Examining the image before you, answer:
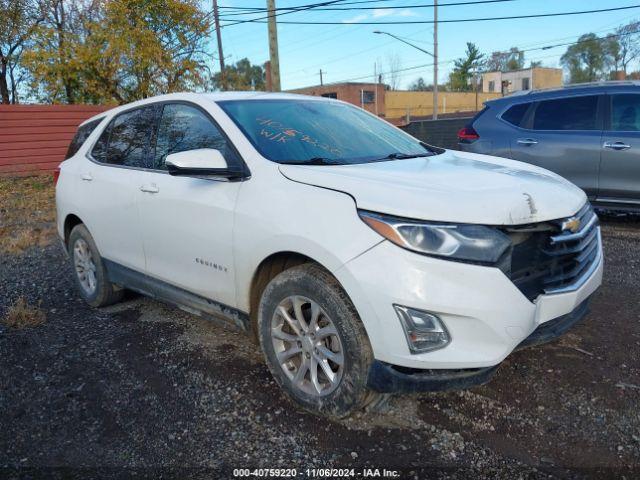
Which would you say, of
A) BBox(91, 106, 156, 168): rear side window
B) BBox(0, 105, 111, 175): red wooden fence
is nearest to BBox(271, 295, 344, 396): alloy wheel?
BBox(91, 106, 156, 168): rear side window

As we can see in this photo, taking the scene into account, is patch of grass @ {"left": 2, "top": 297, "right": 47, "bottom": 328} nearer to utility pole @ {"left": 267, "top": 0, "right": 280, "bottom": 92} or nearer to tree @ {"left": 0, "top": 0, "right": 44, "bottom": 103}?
utility pole @ {"left": 267, "top": 0, "right": 280, "bottom": 92}

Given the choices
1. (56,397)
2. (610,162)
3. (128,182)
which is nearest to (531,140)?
(610,162)

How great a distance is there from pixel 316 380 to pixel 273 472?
0.51 meters

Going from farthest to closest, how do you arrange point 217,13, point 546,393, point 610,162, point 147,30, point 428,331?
point 217,13, point 147,30, point 610,162, point 546,393, point 428,331

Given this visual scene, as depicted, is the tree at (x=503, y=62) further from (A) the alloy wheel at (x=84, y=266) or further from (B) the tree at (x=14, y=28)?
(A) the alloy wheel at (x=84, y=266)

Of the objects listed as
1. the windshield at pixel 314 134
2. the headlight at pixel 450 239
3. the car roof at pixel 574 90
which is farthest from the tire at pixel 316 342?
the car roof at pixel 574 90

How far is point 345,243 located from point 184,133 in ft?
5.63

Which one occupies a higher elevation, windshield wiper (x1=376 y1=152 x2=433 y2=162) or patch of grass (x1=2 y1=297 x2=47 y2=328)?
windshield wiper (x1=376 y1=152 x2=433 y2=162)

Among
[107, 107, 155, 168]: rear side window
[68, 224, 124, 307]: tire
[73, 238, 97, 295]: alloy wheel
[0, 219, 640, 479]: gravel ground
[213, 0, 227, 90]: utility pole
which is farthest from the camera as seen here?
[213, 0, 227, 90]: utility pole

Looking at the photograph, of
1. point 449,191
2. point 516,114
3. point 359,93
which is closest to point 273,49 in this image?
point 516,114

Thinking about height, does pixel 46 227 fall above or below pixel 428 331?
below

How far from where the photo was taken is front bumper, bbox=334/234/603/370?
2.22m

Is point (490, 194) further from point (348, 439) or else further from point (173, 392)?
point (173, 392)

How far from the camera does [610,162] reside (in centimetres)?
600
